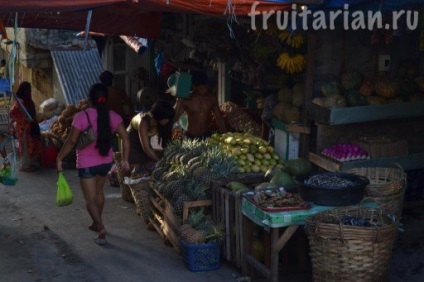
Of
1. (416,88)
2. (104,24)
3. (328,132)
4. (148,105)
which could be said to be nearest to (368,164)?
(328,132)

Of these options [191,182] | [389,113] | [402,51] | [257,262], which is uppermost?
[402,51]

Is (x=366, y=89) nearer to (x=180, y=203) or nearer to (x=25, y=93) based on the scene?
(x=180, y=203)

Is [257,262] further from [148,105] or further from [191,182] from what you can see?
[148,105]

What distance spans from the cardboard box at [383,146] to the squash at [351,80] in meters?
0.62

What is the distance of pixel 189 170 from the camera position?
7.17 metres

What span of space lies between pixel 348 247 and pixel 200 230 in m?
1.68

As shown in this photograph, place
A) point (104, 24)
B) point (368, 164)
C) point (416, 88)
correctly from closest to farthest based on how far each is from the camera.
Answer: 1. point (368, 164)
2. point (416, 88)
3. point (104, 24)

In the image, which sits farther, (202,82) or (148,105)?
(148,105)

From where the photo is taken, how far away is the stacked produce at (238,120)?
30.0ft

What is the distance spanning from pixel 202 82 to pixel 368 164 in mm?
2677

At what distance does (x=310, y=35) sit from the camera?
25.2 feet

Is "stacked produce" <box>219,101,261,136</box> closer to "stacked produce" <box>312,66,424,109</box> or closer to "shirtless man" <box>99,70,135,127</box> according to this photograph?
"stacked produce" <box>312,66,424,109</box>

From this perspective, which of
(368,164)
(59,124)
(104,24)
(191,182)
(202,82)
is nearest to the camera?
(191,182)

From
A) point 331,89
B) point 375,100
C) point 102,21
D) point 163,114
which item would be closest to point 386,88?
point 375,100
